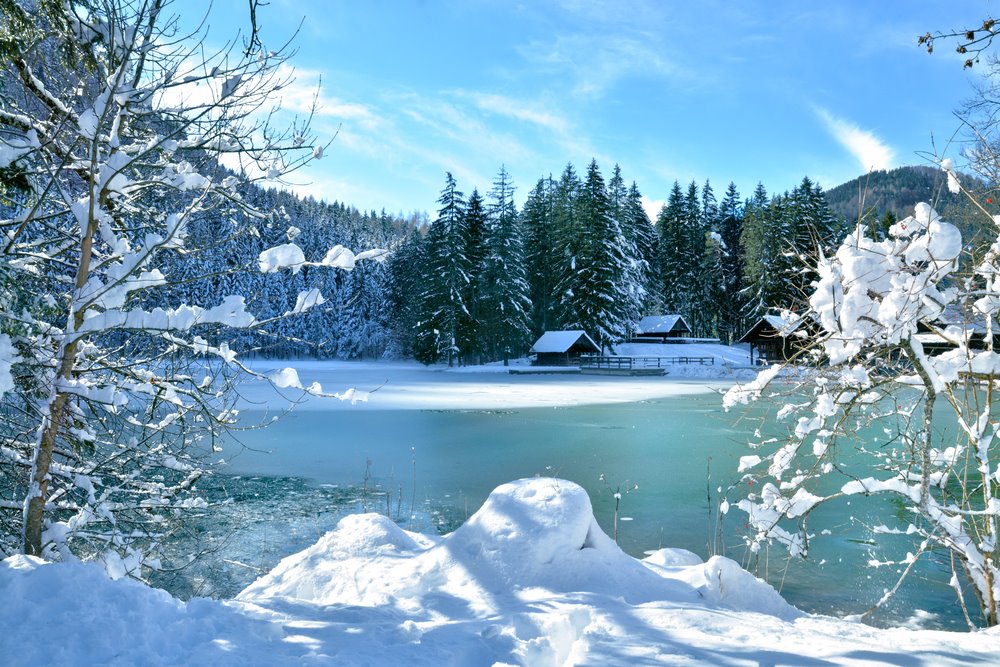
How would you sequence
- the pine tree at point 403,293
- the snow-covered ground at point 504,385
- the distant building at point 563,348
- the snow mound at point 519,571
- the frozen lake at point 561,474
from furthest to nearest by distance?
the pine tree at point 403,293
the distant building at point 563,348
the snow-covered ground at point 504,385
the frozen lake at point 561,474
the snow mound at point 519,571

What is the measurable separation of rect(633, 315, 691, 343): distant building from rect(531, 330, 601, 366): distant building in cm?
972

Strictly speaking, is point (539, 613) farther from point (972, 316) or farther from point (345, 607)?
point (972, 316)

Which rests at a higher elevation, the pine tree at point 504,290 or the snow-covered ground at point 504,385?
the pine tree at point 504,290

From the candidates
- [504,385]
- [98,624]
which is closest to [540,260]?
[504,385]

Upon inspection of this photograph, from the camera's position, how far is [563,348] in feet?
161

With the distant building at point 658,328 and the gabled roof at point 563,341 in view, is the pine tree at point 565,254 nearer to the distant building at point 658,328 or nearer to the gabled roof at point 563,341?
the gabled roof at point 563,341

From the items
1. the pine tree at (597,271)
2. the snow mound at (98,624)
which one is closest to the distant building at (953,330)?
the snow mound at (98,624)

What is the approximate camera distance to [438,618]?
439 cm

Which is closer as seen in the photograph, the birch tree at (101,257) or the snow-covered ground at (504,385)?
the birch tree at (101,257)

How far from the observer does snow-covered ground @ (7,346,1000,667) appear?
3111 mm

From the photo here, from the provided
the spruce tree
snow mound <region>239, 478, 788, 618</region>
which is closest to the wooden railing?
the spruce tree

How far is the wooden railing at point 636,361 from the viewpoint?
49.2m

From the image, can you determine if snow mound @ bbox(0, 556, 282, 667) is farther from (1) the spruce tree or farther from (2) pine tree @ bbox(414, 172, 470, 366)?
(1) the spruce tree

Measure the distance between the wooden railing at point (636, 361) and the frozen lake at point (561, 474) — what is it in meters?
22.8
